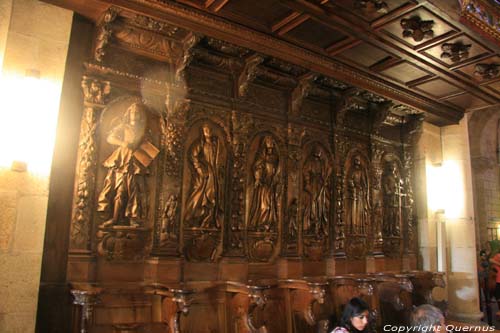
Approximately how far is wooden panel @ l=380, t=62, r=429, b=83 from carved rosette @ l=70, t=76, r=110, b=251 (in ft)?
13.5

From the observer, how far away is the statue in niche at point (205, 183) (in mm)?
5223

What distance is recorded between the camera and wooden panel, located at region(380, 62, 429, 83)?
611 cm

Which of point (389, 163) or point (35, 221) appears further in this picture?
point (389, 163)

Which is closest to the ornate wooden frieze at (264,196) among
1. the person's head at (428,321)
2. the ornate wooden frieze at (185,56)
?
the ornate wooden frieze at (185,56)

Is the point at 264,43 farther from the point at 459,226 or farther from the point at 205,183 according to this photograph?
the point at 459,226

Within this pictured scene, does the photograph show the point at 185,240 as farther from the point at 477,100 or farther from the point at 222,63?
the point at 477,100

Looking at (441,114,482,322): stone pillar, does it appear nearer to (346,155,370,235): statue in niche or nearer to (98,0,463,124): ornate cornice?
(98,0,463,124): ornate cornice

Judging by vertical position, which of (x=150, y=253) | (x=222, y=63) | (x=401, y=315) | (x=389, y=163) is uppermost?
(x=222, y=63)

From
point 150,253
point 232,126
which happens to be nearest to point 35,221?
point 150,253

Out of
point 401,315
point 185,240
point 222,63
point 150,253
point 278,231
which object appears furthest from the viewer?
point 401,315

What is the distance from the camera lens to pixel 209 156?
5.41 meters

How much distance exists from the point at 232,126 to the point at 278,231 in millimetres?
1641

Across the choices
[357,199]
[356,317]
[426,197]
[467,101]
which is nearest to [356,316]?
[356,317]

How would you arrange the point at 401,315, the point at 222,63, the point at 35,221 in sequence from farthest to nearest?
1. the point at 401,315
2. the point at 222,63
3. the point at 35,221
